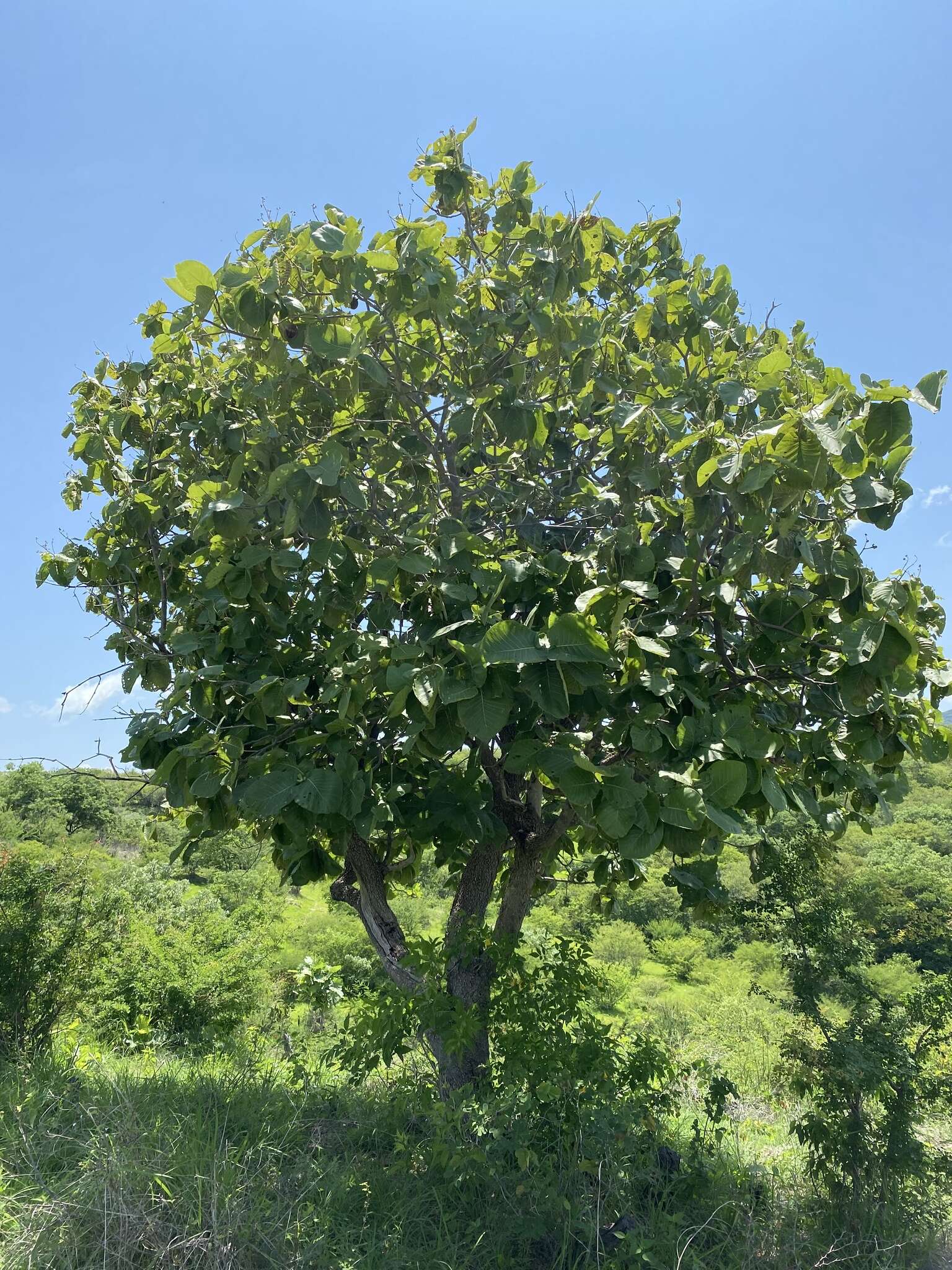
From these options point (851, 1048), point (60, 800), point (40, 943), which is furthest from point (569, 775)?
point (60, 800)

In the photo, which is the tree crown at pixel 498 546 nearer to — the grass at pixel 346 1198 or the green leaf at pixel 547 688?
the green leaf at pixel 547 688

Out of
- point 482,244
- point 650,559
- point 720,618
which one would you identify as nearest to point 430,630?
point 650,559

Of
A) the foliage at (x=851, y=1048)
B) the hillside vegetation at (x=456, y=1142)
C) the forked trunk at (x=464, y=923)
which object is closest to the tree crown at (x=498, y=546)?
the forked trunk at (x=464, y=923)

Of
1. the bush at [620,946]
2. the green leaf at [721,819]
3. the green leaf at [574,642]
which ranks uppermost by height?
the green leaf at [574,642]

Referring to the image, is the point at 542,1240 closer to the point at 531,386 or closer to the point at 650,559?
the point at 650,559

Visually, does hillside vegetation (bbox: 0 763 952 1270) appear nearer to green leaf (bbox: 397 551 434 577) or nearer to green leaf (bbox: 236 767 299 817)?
green leaf (bbox: 236 767 299 817)

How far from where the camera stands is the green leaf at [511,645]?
7.90 feet

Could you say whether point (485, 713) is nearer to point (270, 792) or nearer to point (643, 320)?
point (270, 792)

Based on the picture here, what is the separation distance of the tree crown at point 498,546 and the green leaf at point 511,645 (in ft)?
0.03

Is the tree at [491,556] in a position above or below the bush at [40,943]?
above

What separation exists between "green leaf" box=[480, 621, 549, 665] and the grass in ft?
6.62

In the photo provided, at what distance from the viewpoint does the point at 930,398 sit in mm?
2484

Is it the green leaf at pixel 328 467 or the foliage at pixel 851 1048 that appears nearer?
the green leaf at pixel 328 467

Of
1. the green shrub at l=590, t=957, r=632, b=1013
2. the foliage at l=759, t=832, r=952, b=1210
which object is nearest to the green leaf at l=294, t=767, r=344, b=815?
the foliage at l=759, t=832, r=952, b=1210
